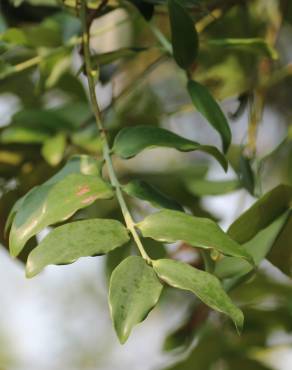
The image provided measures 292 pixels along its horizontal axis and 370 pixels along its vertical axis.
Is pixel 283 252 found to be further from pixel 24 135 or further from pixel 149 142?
pixel 24 135

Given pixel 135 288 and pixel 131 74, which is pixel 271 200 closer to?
pixel 135 288

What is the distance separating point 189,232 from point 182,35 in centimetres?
16

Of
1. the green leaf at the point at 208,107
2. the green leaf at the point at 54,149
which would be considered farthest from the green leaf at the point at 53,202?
the green leaf at the point at 54,149

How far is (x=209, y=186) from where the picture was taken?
820mm

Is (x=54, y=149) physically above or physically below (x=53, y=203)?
below

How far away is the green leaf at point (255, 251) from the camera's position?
57 cm

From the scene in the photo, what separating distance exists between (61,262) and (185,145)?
0.42 feet

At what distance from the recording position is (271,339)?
1.01 metres

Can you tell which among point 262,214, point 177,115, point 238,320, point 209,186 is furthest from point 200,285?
point 177,115

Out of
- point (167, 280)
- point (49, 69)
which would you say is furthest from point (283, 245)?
point (49, 69)

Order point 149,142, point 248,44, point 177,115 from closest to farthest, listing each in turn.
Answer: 1. point 149,142
2. point 248,44
3. point 177,115

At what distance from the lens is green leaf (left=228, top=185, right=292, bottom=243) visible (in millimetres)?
573

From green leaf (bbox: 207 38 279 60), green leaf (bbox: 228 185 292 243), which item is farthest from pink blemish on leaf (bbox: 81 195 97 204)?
green leaf (bbox: 207 38 279 60)

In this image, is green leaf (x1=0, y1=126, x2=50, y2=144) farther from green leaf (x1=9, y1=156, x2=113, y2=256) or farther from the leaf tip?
the leaf tip
